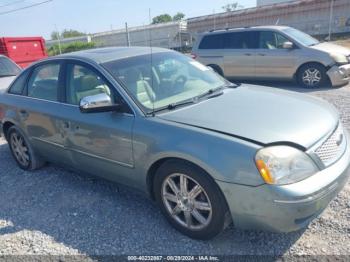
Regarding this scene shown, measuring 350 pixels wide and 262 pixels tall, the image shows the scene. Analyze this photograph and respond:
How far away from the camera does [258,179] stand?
7.57 ft

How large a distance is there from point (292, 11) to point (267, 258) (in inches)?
1001

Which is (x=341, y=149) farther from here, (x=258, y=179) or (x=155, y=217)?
(x=155, y=217)

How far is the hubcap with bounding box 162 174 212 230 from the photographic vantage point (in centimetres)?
271

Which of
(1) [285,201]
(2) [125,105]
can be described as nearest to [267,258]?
(1) [285,201]

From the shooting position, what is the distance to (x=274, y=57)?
879 centimetres

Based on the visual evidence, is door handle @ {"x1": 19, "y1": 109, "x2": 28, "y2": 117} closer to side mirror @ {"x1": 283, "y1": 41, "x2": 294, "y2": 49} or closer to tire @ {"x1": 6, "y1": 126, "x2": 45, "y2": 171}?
tire @ {"x1": 6, "y1": 126, "x2": 45, "y2": 171}

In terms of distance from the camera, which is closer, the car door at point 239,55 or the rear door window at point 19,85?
the rear door window at point 19,85

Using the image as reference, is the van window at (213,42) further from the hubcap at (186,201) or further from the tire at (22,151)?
the hubcap at (186,201)

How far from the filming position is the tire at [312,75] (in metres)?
8.29

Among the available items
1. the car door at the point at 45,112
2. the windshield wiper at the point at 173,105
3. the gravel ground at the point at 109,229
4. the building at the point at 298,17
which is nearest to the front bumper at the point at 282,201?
the gravel ground at the point at 109,229

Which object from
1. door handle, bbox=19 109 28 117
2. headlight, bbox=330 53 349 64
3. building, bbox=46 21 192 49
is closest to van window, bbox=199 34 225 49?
headlight, bbox=330 53 349 64

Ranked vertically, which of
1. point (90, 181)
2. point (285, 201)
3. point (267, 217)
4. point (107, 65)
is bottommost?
point (90, 181)

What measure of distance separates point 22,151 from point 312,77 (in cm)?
706

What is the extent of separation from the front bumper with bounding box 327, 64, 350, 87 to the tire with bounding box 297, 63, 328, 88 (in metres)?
0.16
